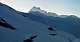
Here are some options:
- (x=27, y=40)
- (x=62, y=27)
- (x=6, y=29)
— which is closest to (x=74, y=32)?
(x=62, y=27)

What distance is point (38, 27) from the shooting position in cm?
103

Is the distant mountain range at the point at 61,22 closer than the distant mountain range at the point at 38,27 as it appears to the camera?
No

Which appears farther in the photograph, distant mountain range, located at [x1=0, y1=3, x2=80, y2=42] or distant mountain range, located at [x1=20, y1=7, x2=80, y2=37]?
distant mountain range, located at [x1=20, y1=7, x2=80, y2=37]

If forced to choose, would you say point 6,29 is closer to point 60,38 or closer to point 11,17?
point 11,17

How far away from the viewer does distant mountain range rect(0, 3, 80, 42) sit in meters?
0.90

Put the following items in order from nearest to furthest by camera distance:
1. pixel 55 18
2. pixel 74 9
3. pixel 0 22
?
pixel 0 22 → pixel 55 18 → pixel 74 9

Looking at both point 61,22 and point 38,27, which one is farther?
point 61,22

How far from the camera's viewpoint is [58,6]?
166 centimetres

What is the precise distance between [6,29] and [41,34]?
0.73 feet

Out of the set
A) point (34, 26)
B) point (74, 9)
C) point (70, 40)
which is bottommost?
point (70, 40)

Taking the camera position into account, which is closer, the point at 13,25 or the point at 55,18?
the point at 13,25

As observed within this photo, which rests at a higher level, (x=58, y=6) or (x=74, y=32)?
(x=58, y=6)

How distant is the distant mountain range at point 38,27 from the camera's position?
0.90 metres

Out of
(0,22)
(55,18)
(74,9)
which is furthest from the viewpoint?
(74,9)
